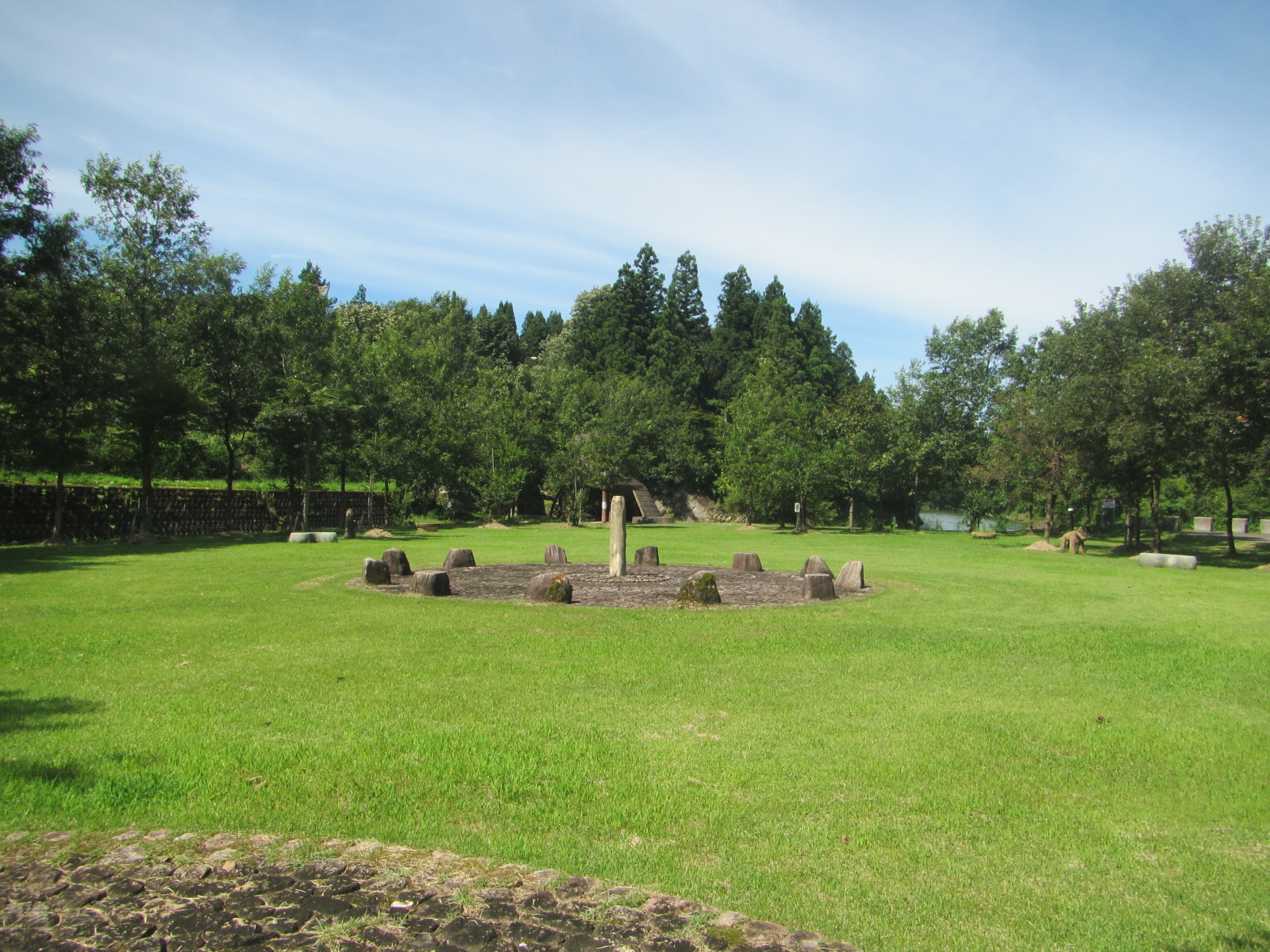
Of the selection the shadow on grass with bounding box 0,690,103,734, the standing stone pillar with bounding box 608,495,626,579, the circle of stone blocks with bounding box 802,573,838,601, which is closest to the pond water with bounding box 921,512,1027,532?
the standing stone pillar with bounding box 608,495,626,579

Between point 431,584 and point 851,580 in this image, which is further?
point 851,580

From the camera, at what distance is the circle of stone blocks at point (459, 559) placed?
1842 cm

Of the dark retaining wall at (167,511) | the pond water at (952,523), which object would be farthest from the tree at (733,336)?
the dark retaining wall at (167,511)

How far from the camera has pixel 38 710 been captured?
21.6 feet

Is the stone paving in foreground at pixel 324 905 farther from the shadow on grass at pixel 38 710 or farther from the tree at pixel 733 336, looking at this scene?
the tree at pixel 733 336

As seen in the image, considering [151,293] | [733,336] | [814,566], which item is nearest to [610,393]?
[733,336]

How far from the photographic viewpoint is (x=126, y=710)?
6.66 meters

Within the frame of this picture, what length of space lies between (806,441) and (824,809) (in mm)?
40137

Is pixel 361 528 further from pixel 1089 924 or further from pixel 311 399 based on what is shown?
pixel 1089 924

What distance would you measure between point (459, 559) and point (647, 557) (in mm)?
4540

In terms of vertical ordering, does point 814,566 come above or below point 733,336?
below

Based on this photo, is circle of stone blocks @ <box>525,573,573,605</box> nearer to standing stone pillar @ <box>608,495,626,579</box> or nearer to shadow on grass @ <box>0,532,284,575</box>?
standing stone pillar @ <box>608,495,626,579</box>

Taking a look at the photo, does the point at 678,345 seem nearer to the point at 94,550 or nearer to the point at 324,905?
the point at 94,550

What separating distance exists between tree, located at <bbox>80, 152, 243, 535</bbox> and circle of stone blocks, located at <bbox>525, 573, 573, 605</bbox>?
18.3m
